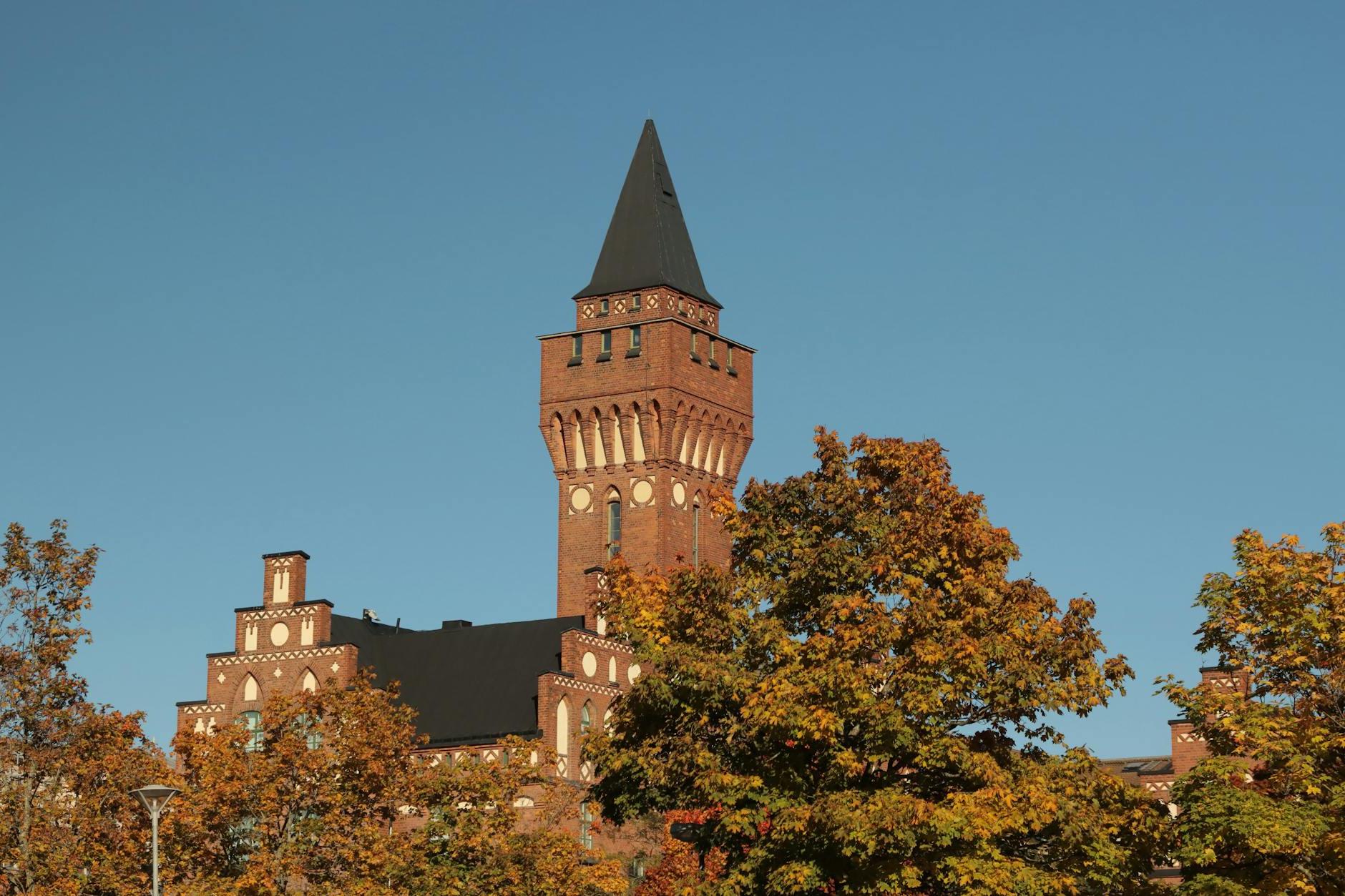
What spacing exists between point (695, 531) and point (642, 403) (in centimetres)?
546

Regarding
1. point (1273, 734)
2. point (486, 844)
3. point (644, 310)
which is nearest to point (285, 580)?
point (644, 310)

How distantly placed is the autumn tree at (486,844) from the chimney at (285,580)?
109 ft

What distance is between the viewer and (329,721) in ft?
160

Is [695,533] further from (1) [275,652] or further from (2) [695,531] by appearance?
(1) [275,652]

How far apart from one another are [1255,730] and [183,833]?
21.5 metres

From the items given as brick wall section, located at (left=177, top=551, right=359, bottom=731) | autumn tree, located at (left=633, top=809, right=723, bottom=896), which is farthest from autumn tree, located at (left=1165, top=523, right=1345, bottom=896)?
brick wall section, located at (left=177, top=551, right=359, bottom=731)

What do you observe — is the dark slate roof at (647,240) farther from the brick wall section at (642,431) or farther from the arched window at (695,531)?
the arched window at (695,531)

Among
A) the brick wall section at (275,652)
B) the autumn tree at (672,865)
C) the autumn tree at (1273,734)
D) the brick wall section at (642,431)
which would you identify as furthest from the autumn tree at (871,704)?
the brick wall section at (642,431)

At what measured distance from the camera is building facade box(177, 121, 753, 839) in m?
80.6

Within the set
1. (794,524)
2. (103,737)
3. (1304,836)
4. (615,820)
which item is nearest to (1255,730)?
(1304,836)

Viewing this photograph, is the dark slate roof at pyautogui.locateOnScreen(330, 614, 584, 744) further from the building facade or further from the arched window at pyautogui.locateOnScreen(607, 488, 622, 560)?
the arched window at pyautogui.locateOnScreen(607, 488, 622, 560)

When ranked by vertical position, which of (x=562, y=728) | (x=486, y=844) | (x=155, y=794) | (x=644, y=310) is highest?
(x=644, y=310)

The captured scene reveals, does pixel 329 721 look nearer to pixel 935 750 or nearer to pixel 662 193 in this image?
pixel 935 750

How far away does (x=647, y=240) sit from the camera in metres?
91.3
